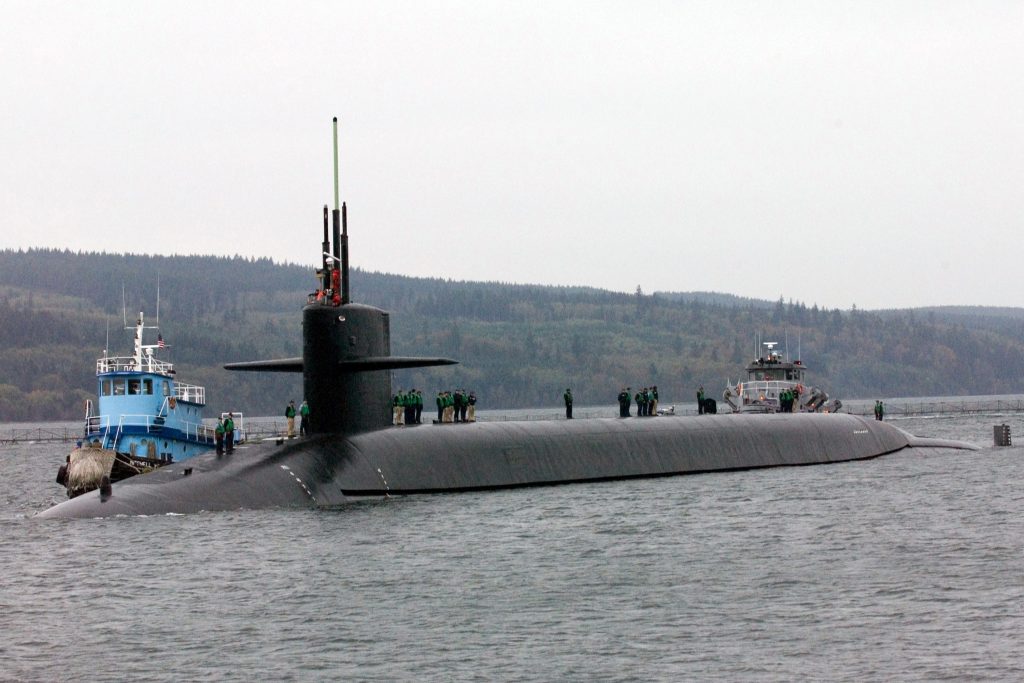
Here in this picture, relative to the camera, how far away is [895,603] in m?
21.2

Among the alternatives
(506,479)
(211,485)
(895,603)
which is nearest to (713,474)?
(506,479)

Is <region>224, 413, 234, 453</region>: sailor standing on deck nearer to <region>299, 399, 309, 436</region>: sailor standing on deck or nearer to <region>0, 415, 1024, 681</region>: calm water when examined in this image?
<region>299, 399, 309, 436</region>: sailor standing on deck

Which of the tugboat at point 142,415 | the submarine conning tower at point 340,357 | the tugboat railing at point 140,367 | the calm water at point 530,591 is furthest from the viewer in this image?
the tugboat railing at point 140,367

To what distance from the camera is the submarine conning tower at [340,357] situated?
104 feet

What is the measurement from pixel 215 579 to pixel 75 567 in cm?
317

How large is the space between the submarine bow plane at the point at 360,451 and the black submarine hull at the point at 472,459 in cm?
4

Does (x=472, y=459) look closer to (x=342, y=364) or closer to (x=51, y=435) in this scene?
(x=342, y=364)

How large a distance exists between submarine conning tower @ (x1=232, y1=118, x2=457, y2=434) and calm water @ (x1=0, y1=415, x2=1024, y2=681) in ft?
8.63

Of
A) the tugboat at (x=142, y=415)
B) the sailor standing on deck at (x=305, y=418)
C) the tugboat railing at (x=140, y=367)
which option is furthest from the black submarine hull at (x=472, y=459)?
the tugboat railing at (x=140, y=367)

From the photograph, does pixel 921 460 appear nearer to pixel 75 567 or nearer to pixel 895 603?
pixel 895 603

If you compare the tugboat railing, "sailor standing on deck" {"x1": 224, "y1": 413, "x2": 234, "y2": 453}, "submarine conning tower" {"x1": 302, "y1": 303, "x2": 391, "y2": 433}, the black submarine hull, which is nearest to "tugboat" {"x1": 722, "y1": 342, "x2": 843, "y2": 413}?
the black submarine hull

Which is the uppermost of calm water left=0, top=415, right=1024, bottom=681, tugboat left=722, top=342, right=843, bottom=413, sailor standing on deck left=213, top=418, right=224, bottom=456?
tugboat left=722, top=342, right=843, bottom=413

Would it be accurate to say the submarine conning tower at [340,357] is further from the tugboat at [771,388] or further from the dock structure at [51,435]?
the dock structure at [51,435]

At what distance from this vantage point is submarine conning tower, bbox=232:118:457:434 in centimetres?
3172
